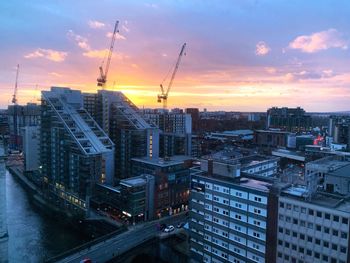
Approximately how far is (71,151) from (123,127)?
11.2 metres

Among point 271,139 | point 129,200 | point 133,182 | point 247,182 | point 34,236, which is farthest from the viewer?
point 271,139

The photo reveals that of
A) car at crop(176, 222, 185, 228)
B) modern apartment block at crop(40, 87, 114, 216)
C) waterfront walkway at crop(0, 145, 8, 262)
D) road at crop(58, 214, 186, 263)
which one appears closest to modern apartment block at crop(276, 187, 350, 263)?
car at crop(176, 222, 185, 228)

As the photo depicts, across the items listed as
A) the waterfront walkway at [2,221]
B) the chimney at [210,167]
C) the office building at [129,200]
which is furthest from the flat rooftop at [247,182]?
the waterfront walkway at [2,221]

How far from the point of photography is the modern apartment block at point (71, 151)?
37.9m

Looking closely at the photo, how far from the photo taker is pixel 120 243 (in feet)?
92.9

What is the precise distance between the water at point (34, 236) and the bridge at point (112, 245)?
5732mm

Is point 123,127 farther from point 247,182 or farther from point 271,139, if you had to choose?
point 271,139

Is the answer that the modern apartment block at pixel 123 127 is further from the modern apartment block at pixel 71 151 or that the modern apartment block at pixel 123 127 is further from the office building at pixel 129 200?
the office building at pixel 129 200

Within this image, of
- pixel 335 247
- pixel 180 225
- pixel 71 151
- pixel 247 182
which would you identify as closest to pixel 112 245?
pixel 180 225

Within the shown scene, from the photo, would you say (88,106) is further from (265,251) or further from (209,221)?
(265,251)

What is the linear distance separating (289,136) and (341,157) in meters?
33.7

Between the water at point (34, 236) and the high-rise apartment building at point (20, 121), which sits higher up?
the high-rise apartment building at point (20, 121)

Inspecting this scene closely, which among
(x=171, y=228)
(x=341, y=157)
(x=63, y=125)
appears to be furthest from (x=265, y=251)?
(x=63, y=125)

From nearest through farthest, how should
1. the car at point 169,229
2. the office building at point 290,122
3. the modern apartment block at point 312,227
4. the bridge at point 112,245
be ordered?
the modern apartment block at point 312,227 → the bridge at point 112,245 → the car at point 169,229 → the office building at point 290,122
